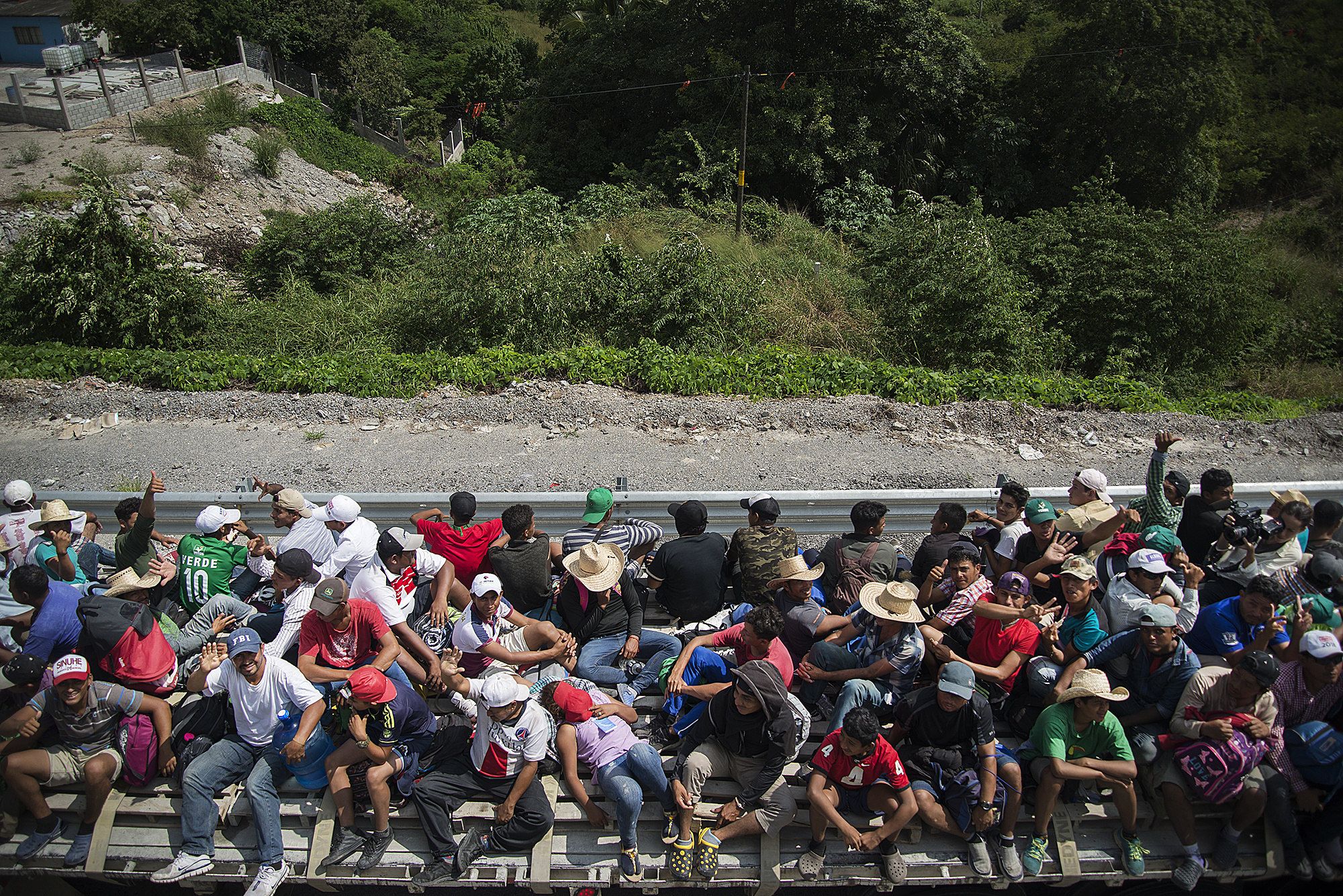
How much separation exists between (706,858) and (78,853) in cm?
380

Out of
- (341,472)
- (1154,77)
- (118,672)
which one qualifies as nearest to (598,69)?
(1154,77)

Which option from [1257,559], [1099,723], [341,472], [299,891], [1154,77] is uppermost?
[1154,77]

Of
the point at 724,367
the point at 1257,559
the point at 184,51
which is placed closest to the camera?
the point at 1257,559

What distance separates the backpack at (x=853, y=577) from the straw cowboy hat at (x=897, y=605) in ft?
1.84

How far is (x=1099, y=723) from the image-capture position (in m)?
4.67

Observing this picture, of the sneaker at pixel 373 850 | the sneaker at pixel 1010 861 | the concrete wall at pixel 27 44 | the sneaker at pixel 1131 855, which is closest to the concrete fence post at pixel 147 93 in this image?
the concrete wall at pixel 27 44

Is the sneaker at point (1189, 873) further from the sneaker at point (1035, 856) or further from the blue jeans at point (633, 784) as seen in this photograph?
the blue jeans at point (633, 784)

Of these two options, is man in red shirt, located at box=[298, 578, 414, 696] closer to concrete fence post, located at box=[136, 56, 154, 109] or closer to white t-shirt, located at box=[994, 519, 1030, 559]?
white t-shirt, located at box=[994, 519, 1030, 559]

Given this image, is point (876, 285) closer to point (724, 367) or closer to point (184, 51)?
point (724, 367)

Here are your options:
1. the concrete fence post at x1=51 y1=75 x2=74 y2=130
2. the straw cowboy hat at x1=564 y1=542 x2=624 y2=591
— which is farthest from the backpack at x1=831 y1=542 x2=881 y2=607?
the concrete fence post at x1=51 y1=75 x2=74 y2=130

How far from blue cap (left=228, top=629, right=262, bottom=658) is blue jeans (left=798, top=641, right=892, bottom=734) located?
338 cm

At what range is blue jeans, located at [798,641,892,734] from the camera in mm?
4898

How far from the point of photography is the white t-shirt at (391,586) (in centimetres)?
532

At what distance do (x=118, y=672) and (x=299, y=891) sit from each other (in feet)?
6.36
